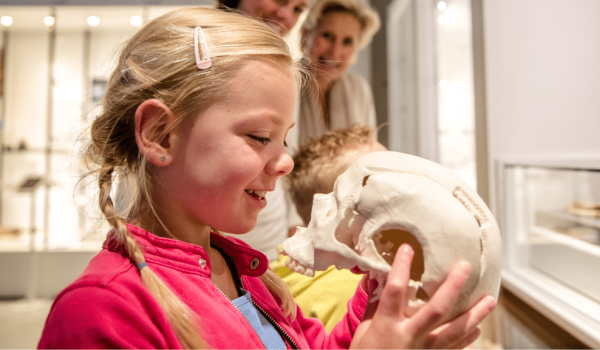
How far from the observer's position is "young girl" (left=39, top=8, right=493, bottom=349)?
519mm

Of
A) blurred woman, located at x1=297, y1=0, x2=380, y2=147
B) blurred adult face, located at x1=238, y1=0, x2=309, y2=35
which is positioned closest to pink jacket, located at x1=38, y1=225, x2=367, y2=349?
blurred adult face, located at x1=238, y1=0, x2=309, y2=35

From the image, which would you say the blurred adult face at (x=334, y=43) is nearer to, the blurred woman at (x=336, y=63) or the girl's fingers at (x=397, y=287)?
the blurred woman at (x=336, y=63)

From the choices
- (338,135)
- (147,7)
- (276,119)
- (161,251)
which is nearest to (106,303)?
(161,251)

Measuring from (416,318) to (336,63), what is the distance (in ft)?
5.04

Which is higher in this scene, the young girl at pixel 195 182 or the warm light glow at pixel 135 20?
the warm light glow at pixel 135 20

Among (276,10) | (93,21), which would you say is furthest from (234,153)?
(93,21)

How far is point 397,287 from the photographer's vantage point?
0.51 m

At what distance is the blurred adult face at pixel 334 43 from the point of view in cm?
180

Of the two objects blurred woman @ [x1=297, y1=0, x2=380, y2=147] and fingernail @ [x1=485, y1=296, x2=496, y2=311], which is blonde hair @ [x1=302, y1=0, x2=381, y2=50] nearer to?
blurred woman @ [x1=297, y1=0, x2=380, y2=147]

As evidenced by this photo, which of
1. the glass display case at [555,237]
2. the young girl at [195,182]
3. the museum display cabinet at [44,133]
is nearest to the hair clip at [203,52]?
the young girl at [195,182]

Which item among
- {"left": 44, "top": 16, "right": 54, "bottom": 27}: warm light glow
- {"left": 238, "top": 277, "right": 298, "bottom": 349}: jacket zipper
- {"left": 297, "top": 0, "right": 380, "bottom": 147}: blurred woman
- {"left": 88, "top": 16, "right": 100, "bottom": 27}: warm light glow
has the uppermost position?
{"left": 88, "top": 16, "right": 100, "bottom": 27}: warm light glow

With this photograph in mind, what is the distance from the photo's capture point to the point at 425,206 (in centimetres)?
55

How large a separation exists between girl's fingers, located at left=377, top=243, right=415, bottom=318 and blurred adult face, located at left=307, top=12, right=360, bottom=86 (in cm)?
137

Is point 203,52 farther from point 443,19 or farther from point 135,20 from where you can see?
point 443,19
